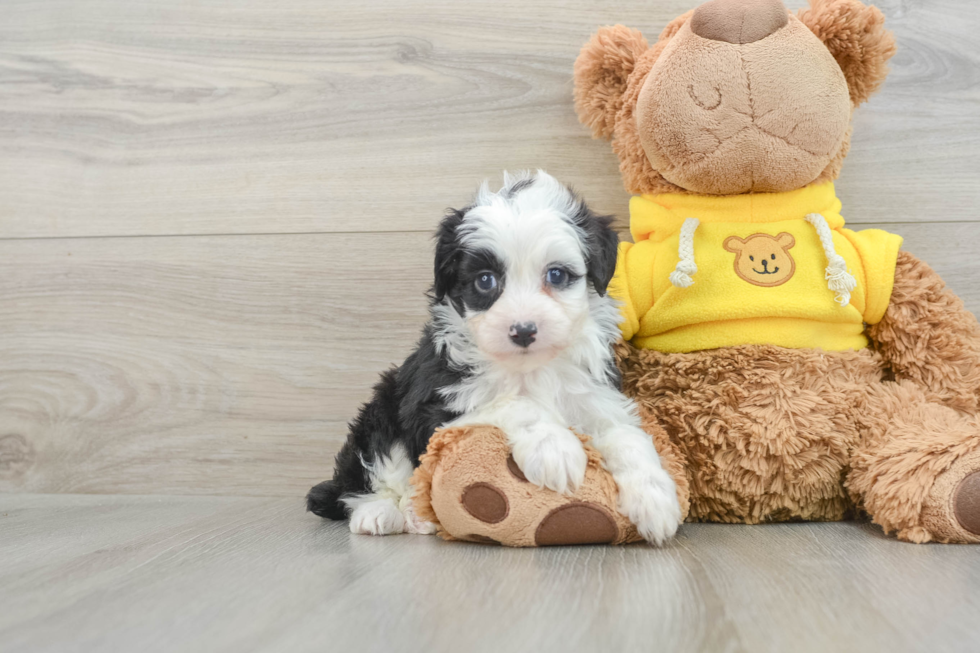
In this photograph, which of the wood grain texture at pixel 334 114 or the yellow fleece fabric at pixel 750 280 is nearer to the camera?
the yellow fleece fabric at pixel 750 280

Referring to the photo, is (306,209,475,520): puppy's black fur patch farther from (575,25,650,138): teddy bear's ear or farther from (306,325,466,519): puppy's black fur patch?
(575,25,650,138): teddy bear's ear

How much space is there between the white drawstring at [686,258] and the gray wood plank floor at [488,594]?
19.8 inches

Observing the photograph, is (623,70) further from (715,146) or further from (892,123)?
(892,123)

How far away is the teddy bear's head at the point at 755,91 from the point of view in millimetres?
1489

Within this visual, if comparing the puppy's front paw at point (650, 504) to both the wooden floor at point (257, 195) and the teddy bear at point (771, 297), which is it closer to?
the teddy bear at point (771, 297)

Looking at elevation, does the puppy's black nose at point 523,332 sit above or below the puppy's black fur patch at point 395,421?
above

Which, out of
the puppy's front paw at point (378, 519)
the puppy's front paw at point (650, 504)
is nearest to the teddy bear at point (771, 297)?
the puppy's front paw at point (650, 504)

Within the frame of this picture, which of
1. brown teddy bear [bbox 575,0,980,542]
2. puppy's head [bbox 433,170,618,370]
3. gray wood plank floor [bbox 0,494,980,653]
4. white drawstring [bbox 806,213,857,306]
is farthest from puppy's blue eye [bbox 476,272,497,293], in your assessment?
white drawstring [bbox 806,213,857,306]

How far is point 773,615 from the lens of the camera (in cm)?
94

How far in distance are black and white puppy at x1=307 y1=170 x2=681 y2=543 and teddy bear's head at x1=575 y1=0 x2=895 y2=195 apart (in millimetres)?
253

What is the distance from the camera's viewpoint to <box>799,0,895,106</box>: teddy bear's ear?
155 cm

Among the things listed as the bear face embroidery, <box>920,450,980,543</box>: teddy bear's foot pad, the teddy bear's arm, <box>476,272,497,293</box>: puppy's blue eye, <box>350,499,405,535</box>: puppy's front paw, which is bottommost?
<box>350,499,405,535</box>: puppy's front paw

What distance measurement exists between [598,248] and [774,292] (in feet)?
1.28

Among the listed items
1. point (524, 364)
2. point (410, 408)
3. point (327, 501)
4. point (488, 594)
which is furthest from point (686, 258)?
point (327, 501)
